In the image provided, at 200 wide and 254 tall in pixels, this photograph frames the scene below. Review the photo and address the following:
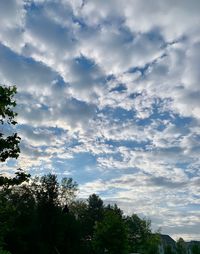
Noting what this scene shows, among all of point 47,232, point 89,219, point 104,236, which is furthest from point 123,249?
point 89,219

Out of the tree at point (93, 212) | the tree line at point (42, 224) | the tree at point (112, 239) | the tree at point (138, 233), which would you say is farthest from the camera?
the tree at point (93, 212)

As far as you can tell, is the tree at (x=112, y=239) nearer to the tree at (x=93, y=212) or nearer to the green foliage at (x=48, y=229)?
the green foliage at (x=48, y=229)

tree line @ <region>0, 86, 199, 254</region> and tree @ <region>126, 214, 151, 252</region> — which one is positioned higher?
tree @ <region>126, 214, 151, 252</region>

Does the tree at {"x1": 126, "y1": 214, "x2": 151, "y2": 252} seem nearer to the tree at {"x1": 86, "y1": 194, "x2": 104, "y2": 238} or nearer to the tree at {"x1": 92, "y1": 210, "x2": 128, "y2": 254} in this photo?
the tree at {"x1": 86, "y1": 194, "x2": 104, "y2": 238}

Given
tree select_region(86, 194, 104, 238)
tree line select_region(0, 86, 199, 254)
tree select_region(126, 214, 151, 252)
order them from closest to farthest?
tree line select_region(0, 86, 199, 254) → tree select_region(126, 214, 151, 252) → tree select_region(86, 194, 104, 238)

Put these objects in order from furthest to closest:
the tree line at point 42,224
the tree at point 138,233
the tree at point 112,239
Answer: the tree at point 138,233 → the tree at point 112,239 → the tree line at point 42,224

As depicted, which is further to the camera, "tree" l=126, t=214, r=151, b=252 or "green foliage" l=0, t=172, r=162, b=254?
"tree" l=126, t=214, r=151, b=252

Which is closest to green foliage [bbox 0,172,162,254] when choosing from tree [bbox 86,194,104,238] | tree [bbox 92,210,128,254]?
tree [bbox 92,210,128,254]

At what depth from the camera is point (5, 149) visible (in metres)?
23.3

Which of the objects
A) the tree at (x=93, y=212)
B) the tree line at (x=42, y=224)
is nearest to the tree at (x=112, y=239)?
the tree line at (x=42, y=224)

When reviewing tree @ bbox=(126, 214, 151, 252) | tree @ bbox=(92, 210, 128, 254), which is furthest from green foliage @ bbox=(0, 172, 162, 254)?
tree @ bbox=(126, 214, 151, 252)

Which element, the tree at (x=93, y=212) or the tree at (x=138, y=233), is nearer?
the tree at (x=138, y=233)

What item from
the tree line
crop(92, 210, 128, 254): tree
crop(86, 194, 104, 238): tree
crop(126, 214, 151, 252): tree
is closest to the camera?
the tree line

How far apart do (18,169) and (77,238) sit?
21180mm
